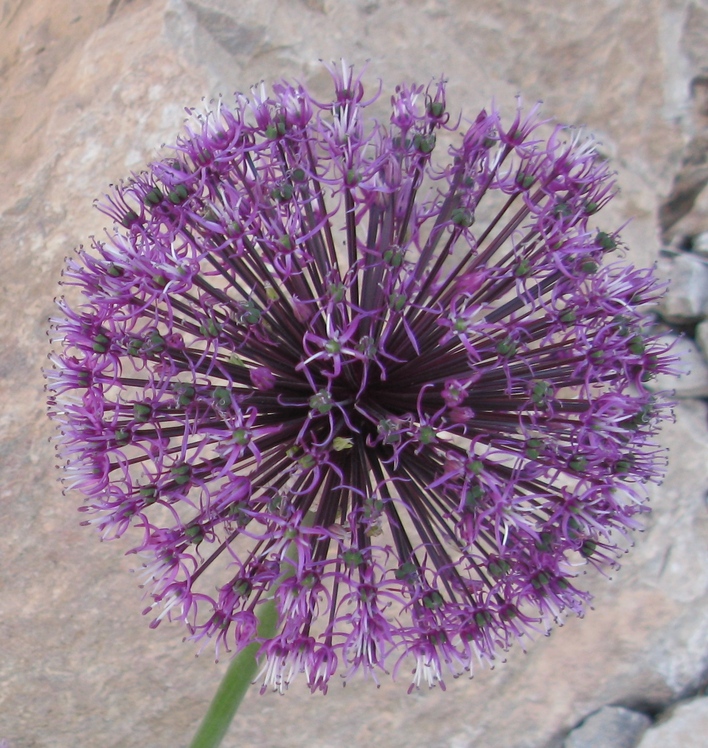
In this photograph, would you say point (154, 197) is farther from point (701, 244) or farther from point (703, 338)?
point (701, 244)

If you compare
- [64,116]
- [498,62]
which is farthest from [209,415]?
[498,62]

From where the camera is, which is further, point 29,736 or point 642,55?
point 642,55

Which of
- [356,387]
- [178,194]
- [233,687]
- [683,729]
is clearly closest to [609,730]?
[683,729]

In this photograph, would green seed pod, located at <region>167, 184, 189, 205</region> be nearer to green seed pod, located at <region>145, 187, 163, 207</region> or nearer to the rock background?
green seed pod, located at <region>145, 187, 163, 207</region>

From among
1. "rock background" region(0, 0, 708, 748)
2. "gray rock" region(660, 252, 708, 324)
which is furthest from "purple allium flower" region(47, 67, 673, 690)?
"gray rock" region(660, 252, 708, 324)

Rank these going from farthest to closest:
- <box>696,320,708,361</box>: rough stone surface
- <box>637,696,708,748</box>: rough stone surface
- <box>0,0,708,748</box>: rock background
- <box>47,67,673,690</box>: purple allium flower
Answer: <box>696,320,708,361</box>: rough stone surface → <box>637,696,708,748</box>: rough stone surface → <box>0,0,708,748</box>: rock background → <box>47,67,673,690</box>: purple allium flower

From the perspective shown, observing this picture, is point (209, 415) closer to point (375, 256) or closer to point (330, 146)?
point (375, 256)

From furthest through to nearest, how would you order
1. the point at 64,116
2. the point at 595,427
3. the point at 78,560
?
the point at 64,116 → the point at 78,560 → the point at 595,427

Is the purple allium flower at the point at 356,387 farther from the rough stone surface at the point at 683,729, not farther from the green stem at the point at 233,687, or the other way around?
the rough stone surface at the point at 683,729
